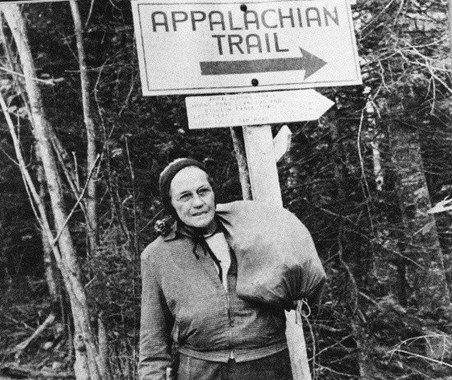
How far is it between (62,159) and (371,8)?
3.27 meters

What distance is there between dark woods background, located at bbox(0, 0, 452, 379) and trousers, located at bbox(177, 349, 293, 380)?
7.99ft

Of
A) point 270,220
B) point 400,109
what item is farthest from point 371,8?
point 270,220

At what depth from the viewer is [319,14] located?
8.45ft

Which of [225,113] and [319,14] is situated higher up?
[319,14]

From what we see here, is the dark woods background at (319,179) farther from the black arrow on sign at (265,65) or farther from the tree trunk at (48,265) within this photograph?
the black arrow on sign at (265,65)

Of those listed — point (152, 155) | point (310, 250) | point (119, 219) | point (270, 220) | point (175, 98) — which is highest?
point (175, 98)

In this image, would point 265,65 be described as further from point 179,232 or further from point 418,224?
point 418,224

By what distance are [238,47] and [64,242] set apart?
260 centimetres

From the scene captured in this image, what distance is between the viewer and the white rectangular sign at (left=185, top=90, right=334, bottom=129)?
2.39 m

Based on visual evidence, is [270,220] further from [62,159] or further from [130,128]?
[62,159]

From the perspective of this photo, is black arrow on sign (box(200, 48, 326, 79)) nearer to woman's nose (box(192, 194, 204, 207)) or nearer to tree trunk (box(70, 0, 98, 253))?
woman's nose (box(192, 194, 204, 207))

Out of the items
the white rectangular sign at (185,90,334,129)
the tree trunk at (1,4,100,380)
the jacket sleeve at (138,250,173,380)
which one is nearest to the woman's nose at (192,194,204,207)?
the jacket sleeve at (138,250,173,380)

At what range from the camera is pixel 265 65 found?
2451mm

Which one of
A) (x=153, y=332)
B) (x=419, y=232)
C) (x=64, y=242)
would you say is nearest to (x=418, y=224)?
(x=419, y=232)
